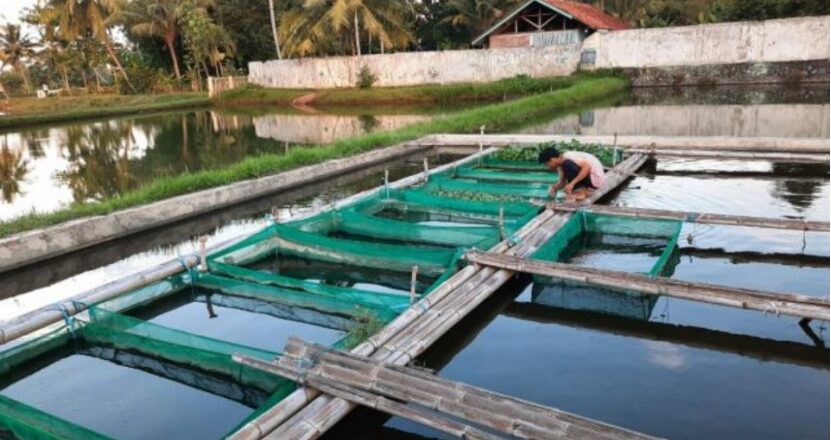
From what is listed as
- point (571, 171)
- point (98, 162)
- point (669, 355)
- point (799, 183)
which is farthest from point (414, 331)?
point (98, 162)

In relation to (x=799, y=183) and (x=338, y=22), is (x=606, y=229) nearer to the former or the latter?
(x=799, y=183)

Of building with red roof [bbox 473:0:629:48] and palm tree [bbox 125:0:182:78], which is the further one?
palm tree [bbox 125:0:182:78]

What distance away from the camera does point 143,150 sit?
16.8m

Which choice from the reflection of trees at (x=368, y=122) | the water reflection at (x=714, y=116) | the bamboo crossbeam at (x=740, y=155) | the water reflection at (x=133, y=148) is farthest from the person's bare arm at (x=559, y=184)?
the reflection of trees at (x=368, y=122)

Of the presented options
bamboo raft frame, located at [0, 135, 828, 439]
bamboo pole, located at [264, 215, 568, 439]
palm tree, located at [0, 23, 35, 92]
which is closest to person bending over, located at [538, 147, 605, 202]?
bamboo raft frame, located at [0, 135, 828, 439]

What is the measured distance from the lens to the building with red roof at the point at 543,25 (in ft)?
91.0

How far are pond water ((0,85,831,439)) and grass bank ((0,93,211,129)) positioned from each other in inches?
940

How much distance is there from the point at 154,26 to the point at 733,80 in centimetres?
2910

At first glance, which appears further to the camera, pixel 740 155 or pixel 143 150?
pixel 143 150

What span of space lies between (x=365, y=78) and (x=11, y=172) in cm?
1781

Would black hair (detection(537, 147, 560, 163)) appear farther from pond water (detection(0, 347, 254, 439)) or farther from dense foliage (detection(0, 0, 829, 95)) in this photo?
dense foliage (detection(0, 0, 829, 95))

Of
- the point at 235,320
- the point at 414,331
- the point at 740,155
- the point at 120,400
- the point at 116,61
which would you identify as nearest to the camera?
the point at 120,400

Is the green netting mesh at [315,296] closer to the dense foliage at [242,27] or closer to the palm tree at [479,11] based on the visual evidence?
the dense foliage at [242,27]

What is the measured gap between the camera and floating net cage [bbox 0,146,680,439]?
414 centimetres
